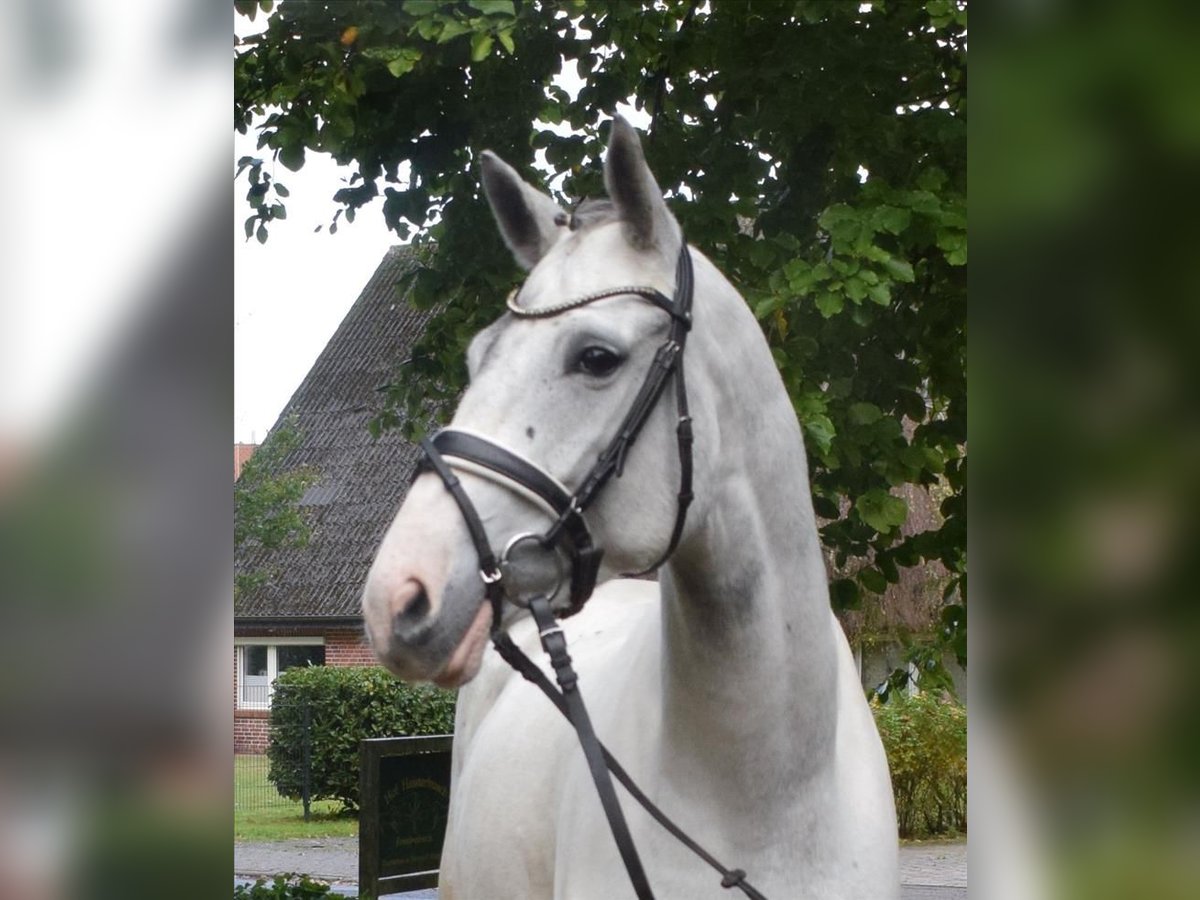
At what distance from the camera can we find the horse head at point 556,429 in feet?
5.32

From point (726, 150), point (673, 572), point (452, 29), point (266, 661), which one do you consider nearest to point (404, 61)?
point (452, 29)

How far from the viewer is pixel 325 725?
2.93m

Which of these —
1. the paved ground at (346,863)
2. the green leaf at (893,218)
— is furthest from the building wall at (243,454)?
the green leaf at (893,218)

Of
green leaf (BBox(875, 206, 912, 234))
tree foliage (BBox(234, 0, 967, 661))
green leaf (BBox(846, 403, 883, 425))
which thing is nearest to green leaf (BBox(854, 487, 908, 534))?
tree foliage (BBox(234, 0, 967, 661))

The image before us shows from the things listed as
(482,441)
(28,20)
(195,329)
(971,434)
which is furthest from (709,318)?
(971,434)

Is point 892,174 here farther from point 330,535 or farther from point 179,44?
point 179,44

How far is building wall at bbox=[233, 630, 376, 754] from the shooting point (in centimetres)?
276

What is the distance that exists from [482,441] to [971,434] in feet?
3.39

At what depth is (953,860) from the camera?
258 centimetres

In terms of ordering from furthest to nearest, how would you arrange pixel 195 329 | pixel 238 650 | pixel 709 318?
pixel 238 650 < pixel 709 318 < pixel 195 329

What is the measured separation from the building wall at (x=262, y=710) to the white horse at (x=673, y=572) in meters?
0.77

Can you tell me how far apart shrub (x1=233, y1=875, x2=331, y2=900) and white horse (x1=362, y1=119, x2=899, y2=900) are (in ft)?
4.52

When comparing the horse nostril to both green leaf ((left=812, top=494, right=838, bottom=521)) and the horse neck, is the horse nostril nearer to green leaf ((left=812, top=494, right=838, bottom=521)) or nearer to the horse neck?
the horse neck

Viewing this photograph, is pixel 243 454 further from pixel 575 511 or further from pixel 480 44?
pixel 575 511
